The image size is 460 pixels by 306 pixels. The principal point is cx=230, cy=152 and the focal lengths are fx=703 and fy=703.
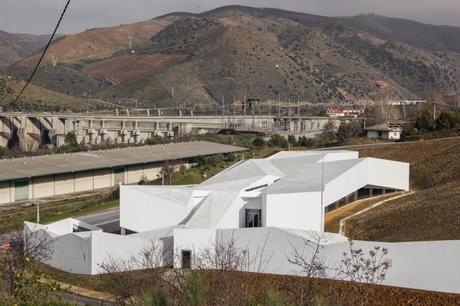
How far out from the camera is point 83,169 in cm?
5547

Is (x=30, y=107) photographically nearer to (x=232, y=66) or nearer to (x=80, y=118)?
(x=80, y=118)

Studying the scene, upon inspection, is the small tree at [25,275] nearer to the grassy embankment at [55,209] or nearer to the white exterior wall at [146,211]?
the white exterior wall at [146,211]

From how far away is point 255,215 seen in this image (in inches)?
1228

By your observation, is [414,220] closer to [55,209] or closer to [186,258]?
[186,258]

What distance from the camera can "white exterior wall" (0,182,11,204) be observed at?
5059cm

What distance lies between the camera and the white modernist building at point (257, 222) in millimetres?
22422

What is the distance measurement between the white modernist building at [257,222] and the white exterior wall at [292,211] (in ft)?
0.14

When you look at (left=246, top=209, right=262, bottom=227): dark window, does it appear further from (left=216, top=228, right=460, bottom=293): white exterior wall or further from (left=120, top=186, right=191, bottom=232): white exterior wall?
(left=216, top=228, right=460, bottom=293): white exterior wall

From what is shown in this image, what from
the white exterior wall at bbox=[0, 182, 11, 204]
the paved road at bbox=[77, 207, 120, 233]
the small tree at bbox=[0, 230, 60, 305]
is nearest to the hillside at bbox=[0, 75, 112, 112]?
the white exterior wall at bbox=[0, 182, 11, 204]

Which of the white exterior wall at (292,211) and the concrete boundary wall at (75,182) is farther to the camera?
the concrete boundary wall at (75,182)

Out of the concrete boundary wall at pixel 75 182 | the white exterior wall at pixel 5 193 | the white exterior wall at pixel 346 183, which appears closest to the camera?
the white exterior wall at pixel 346 183

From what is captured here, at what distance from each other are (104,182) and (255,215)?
29.7 m

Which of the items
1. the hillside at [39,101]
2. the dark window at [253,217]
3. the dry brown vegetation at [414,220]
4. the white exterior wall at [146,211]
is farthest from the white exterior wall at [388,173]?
the hillside at [39,101]

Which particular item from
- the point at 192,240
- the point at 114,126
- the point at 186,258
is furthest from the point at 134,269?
the point at 114,126
